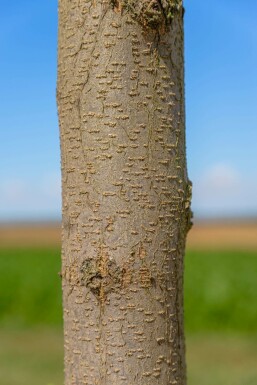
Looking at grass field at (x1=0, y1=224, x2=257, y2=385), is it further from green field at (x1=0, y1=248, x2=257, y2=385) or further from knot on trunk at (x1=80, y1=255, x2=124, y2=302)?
knot on trunk at (x1=80, y1=255, x2=124, y2=302)

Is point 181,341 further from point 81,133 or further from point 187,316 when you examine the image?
point 187,316

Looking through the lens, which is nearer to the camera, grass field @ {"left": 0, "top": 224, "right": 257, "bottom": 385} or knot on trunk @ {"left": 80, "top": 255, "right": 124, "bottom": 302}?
knot on trunk @ {"left": 80, "top": 255, "right": 124, "bottom": 302}

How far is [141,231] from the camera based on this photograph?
1829 millimetres

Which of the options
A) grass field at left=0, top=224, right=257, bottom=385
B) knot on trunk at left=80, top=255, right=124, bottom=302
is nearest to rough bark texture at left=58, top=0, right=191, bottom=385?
knot on trunk at left=80, top=255, right=124, bottom=302

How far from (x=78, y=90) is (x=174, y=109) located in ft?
0.88

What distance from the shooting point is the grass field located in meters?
7.62
